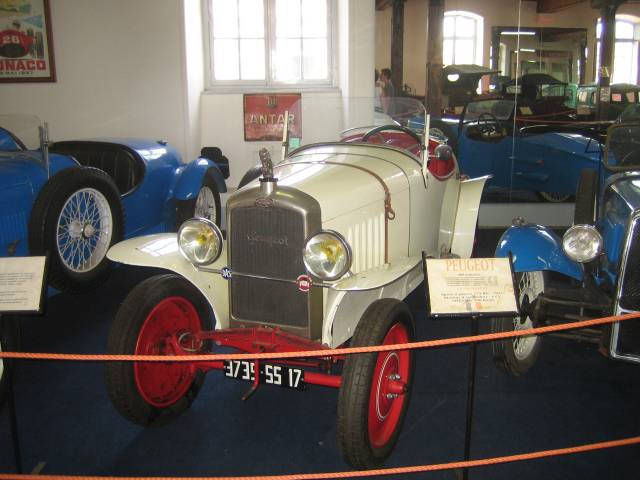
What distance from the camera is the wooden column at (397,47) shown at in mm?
6180

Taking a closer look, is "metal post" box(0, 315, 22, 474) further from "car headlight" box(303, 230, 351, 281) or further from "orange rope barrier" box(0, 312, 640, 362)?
"car headlight" box(303, 230, 351, 281)

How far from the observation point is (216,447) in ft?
8.46

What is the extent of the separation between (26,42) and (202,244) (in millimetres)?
5142

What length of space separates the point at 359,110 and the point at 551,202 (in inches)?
139

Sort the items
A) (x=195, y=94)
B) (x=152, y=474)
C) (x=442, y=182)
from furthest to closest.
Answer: (x=195, y=94)
(x=442, y=182)
(x=152, y=474)

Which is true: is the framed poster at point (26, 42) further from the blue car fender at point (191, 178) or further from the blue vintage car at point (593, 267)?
the blue vintage car at point (593, 267)

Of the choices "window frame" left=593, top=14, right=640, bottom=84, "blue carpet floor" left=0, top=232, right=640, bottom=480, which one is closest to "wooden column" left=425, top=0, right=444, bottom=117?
"window frame" left=593, top=14, right=640, bottom=84

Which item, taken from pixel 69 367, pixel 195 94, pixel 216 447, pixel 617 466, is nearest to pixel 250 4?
pixel 195 94

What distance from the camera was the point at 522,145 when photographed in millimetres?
6391

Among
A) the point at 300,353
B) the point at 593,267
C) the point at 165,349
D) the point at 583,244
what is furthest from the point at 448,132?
the point at 300,353

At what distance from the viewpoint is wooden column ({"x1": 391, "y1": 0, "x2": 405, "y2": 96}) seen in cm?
618

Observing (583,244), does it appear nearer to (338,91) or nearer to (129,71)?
(338,91)

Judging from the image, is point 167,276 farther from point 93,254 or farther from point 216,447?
point 93,254

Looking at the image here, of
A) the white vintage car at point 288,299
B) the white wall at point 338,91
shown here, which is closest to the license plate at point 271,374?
the white vintage car at point 288,299
